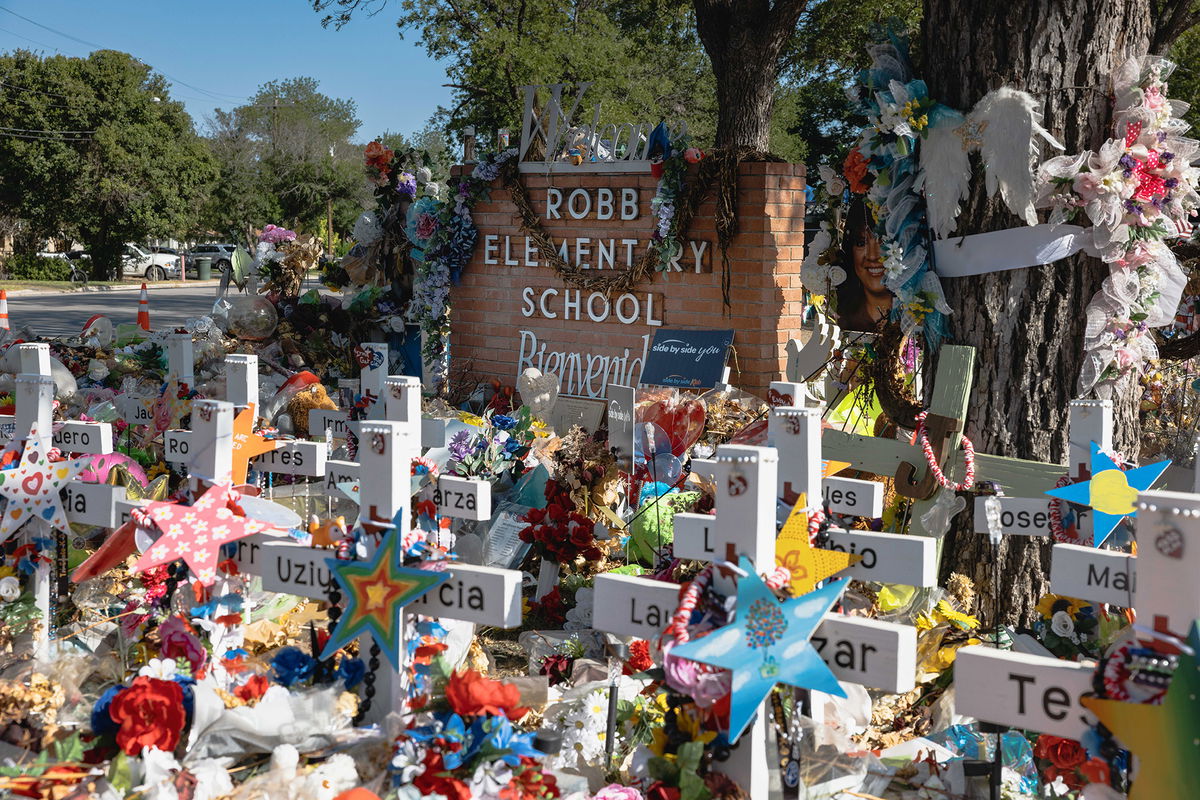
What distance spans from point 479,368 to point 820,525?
6.43m

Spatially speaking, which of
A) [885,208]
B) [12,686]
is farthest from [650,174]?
[12,686]

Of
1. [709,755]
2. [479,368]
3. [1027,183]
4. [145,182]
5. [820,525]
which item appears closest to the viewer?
[709,755]

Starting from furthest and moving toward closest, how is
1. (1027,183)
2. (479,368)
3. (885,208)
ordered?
1. (479,368)
2. (885,208)
3. (1027,183)

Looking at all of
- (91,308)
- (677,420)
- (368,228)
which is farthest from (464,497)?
(91,308)

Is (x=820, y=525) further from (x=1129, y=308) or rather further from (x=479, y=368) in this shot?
(x=479, y=368)

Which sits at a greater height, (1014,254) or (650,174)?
(650,174)

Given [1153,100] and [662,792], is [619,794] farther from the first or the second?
[1153,100]

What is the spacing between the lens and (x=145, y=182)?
1454 inches

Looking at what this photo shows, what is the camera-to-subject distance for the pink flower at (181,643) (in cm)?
283

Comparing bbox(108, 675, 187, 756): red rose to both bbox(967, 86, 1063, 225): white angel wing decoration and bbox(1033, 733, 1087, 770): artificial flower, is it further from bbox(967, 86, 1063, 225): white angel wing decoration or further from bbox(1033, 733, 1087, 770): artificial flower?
bbox(967, 86, 1063, 225): white angel wing decoration

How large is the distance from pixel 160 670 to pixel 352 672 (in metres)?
0.44

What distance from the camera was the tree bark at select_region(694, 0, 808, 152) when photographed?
11375 millimetres

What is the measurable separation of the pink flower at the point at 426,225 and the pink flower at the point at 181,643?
663cm

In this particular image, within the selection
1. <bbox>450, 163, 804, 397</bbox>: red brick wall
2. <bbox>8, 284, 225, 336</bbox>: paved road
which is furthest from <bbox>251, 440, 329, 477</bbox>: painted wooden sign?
<bbox>8, 284, 225, 336</bbox>: paved road
